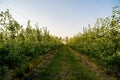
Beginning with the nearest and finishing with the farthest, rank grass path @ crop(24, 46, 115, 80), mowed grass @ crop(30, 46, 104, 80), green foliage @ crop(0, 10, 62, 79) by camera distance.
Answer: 1. green foliage @ crop(0, 10, 62, 79)
2. mowed grass @ crop(30, 46, 104, 80)
3. grass path @ crop(24, 46, 115, 80)

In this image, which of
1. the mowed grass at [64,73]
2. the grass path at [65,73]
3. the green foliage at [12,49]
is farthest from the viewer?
the grass path at [65,73]

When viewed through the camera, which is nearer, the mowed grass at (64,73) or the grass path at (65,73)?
the mowed grass at (64,73)

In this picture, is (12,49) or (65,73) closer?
(12,49)

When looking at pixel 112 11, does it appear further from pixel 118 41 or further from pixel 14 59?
pixel 14 59

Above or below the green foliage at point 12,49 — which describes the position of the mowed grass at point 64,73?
below

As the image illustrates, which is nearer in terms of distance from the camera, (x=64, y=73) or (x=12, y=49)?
(x=12, y=49)

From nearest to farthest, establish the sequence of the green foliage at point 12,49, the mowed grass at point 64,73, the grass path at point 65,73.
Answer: the green foliage at point 12,49 < the mowed grass at point 64,73 < the grass path at point 65,73

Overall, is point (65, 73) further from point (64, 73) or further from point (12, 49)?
point (12, 49)

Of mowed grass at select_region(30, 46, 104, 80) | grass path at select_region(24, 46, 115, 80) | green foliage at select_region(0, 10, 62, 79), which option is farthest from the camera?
grass path at select_region(24, 46, 115, 80)

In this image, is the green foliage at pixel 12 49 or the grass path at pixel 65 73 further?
the grass path at pixel 65 73

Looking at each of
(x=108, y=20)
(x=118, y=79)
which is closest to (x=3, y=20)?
(x=108, y=20)

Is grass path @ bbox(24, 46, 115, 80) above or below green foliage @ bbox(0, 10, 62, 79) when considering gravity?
below

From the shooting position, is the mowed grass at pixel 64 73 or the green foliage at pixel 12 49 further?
the mowed grass at pixel 64 73

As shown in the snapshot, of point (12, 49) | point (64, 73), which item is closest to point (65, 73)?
point (64, 73)
